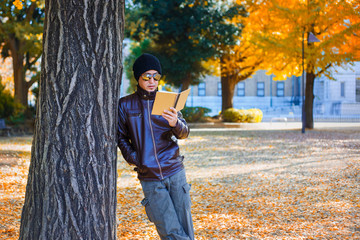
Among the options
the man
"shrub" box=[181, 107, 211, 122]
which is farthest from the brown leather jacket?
"shrub" box=[181, 107, 211, 122]

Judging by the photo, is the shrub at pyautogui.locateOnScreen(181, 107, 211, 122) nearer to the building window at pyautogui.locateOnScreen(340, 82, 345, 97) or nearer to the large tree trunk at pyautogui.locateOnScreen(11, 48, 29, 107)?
the large tree trunk at pyautogui.locateOnScreen(11, 48, 29, 107)

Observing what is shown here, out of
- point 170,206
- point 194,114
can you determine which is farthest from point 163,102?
point 194,114

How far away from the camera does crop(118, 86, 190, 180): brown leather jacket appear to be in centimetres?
312

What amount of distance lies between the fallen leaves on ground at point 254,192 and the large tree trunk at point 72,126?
68.8 inches

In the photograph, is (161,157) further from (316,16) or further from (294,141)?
(316,16)

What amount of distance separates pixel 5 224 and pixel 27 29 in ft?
43.2

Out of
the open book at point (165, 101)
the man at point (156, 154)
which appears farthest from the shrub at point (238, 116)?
the open book at point (165, 101)

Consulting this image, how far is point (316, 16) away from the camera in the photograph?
1720 cm

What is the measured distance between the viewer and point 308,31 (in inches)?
726

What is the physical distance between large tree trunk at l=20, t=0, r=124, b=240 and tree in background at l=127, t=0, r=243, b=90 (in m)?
17.6

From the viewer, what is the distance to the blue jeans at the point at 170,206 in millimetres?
3146

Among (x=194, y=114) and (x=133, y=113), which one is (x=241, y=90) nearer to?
(x=194, y=114)

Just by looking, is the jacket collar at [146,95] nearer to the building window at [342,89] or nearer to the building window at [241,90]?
the building window at [342,89]

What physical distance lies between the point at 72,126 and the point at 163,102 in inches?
25.8
